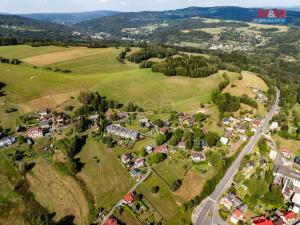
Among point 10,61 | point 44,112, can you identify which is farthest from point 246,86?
point 10,61

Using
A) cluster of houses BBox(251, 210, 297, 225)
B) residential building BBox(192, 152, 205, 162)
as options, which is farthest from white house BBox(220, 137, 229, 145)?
cluster of houses BBox(251, 210, 297, 225)

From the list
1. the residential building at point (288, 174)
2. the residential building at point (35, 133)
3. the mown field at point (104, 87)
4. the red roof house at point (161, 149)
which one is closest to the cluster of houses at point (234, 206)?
the residential building at point (288, 174)

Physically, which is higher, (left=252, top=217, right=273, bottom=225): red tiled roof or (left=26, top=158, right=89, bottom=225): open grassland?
(left=26, top=158, right=89, bottom=225): open grassland

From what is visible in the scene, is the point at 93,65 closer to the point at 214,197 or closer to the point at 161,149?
the point at 161,149

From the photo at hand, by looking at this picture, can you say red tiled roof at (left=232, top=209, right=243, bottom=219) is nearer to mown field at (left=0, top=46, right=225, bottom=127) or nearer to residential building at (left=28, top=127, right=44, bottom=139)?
mown field at (left=0, top=46, right=225, bottom=127)

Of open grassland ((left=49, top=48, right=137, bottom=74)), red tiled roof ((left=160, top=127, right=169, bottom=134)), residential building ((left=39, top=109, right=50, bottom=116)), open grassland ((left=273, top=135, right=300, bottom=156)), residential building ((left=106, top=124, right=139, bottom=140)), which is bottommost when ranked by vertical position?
open grassland ((left=273, top=135, right=300, bottom=156))

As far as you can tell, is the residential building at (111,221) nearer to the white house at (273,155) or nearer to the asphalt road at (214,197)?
the asphalt road at (214,197)
